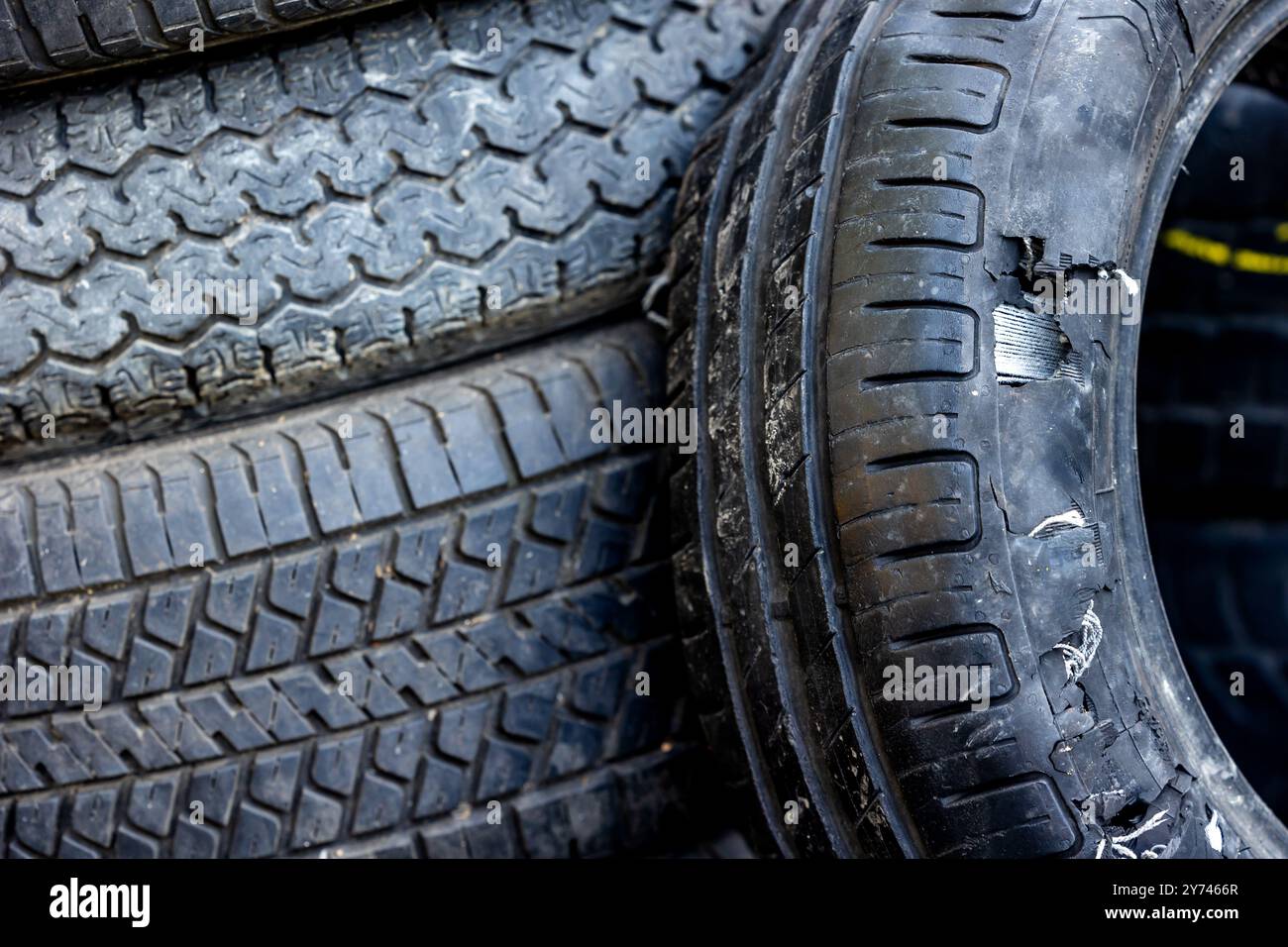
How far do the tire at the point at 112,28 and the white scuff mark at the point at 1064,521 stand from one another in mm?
967

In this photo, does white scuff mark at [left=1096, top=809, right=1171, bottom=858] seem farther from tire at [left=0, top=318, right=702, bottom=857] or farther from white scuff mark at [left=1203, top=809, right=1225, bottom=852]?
tire at [left=0, top=318, right=702, bottom=857]

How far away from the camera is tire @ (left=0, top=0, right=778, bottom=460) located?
4.66ft

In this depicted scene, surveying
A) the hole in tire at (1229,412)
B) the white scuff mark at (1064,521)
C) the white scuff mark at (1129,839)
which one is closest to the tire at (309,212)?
the white scuff mark at (1064,521)

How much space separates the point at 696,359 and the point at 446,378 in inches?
13.3

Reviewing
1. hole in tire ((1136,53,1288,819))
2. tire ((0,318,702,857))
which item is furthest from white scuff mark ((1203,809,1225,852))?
hole in tire ((1136,53,1288,819))

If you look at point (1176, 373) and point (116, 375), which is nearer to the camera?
point (116, 375)

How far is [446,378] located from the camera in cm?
153

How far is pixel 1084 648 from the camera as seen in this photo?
47.1 inches

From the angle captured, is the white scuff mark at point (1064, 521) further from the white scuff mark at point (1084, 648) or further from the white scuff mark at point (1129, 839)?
the white scuff mark at point (1129, 839)

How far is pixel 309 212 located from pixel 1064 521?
0.92 metres

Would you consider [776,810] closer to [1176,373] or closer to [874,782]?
[874,782]

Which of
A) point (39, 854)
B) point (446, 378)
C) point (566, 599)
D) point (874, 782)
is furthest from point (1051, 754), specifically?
point (39, 854)

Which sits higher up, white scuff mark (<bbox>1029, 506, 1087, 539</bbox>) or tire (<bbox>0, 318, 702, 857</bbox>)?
white scuff mark (<bbox>1029, 506, 1087, 539</bbox>)

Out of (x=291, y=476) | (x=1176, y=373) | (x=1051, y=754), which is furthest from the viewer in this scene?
(x=1176, y=373)
